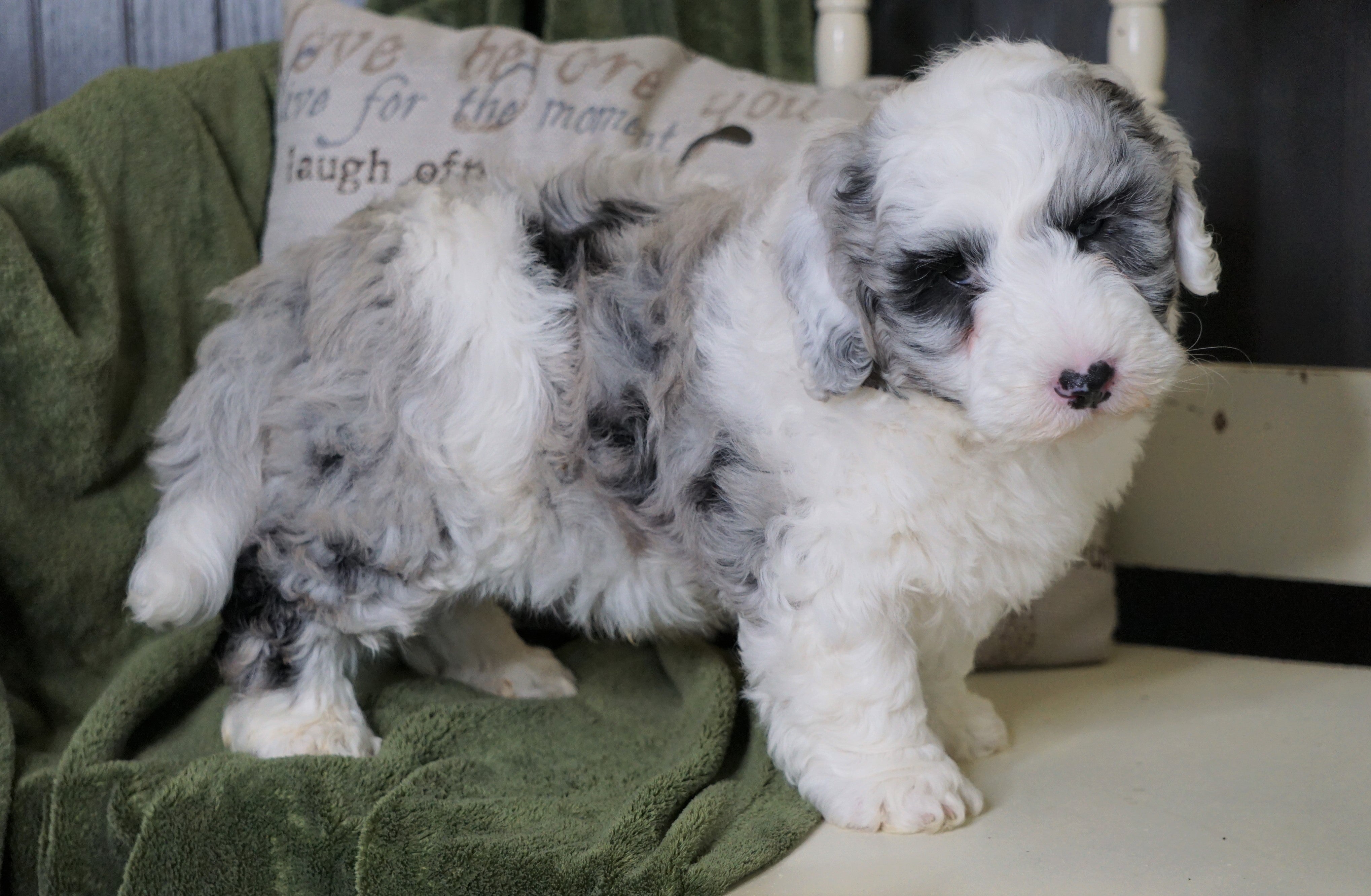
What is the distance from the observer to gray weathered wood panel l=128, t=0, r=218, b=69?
3090mm

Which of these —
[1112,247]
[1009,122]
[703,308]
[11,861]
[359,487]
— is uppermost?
[1009,122]

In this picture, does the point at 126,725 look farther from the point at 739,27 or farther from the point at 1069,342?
the point at 739,27

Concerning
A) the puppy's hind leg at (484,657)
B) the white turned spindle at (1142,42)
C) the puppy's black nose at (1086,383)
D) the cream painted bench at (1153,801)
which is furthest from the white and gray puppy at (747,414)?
the white turned spindle at (1142,42)

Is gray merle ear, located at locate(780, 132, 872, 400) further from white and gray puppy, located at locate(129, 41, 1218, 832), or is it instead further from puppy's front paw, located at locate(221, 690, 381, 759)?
puppy's front paw, located at locate(221, 690, 381, 759)

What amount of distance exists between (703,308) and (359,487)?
0.59 meters

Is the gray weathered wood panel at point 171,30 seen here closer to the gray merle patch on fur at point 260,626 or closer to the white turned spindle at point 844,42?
the white turned spindle at point 844,42

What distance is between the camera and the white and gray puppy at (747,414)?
1.58 metres

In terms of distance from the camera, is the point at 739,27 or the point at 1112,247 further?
the point at 739,27

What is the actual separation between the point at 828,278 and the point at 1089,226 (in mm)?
339

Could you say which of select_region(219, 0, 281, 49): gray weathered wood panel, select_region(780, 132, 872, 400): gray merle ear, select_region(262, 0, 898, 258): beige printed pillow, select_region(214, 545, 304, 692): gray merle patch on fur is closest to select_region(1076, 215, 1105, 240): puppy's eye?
select_region(780, 132, 872, 400): gray merle ear

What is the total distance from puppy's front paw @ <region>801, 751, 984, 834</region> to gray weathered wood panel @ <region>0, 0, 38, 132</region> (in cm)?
263

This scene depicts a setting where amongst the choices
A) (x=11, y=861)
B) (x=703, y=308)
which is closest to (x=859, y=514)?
(x=703, y=308)

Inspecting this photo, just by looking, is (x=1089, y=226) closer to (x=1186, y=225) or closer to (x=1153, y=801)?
(x=1186, y=225)

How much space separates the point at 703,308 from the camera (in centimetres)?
183
